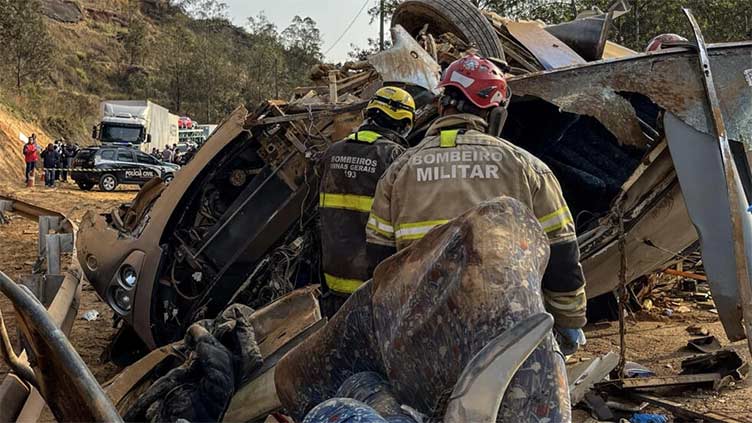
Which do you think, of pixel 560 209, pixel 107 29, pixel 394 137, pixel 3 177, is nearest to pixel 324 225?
pixel 394 137

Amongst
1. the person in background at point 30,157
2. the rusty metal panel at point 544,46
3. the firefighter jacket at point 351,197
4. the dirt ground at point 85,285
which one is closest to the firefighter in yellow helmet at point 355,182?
the firefighter jacket at point 351,197

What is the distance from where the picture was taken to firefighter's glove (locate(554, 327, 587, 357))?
8.32 ft

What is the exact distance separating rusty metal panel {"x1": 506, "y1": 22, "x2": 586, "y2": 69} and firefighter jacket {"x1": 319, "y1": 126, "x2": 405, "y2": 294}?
1.95 metres

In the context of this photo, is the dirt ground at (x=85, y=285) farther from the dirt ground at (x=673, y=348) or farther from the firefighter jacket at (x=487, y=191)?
the dirt ground at (x=673, y=348)

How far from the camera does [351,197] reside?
3766 mm

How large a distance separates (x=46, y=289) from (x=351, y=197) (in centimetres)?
202

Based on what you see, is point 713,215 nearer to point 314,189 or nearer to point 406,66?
point 406,66

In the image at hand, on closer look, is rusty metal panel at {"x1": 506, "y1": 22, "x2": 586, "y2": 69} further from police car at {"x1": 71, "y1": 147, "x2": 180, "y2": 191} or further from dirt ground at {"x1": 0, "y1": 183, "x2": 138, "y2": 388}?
police car at {"x1": 71, "y1": 147, "x2": 180, "y2": 191}

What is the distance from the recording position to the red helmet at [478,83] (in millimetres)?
2705

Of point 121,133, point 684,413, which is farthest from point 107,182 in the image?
point 684,413

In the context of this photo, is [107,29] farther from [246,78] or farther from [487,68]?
[487,68]

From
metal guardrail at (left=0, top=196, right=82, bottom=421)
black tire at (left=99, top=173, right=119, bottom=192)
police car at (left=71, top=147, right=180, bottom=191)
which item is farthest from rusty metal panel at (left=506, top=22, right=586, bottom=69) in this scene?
black tire at (left=99, top=173, right=119, bottom=192)

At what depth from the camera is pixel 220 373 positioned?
10.5ft

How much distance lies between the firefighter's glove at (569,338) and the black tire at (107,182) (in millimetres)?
19864
